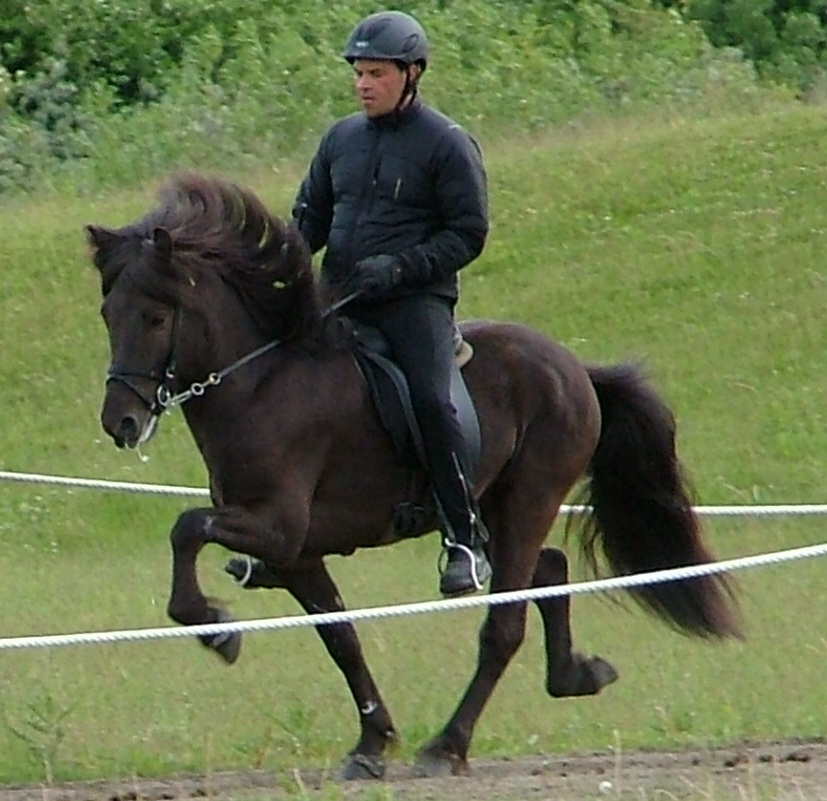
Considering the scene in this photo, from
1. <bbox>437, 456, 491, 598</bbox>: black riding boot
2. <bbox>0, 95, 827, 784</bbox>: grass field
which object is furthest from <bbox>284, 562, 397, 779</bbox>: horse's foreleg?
<bbox>437, 456, 491, 598</bbox>: black riding boot

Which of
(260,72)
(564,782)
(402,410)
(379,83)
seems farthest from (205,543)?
(260,72)

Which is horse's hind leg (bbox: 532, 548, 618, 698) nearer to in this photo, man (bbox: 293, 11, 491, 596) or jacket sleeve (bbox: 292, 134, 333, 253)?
man (bbox: 293, 11, 491, 596)

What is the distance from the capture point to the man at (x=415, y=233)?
24.5 feet

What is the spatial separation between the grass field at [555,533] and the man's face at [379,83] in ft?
8.09

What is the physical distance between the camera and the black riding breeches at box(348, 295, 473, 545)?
7516 mm

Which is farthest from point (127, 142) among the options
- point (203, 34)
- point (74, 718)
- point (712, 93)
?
point (74, 718)

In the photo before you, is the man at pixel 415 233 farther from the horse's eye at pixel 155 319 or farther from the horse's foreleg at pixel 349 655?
the horse's eye at pixel 155 319

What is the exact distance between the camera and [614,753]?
7770 mm

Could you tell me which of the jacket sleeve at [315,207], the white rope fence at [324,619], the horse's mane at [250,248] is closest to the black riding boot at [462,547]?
the white rope fence at [324,619]

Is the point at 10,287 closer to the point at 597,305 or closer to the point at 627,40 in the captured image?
the point at 597,305

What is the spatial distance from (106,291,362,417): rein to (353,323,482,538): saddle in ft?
1.15

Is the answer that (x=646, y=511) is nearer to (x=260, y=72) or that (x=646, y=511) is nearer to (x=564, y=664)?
(x=564, y=664)

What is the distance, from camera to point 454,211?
24.8ft

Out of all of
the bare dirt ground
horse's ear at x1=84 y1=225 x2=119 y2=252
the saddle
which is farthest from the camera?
the saddle
